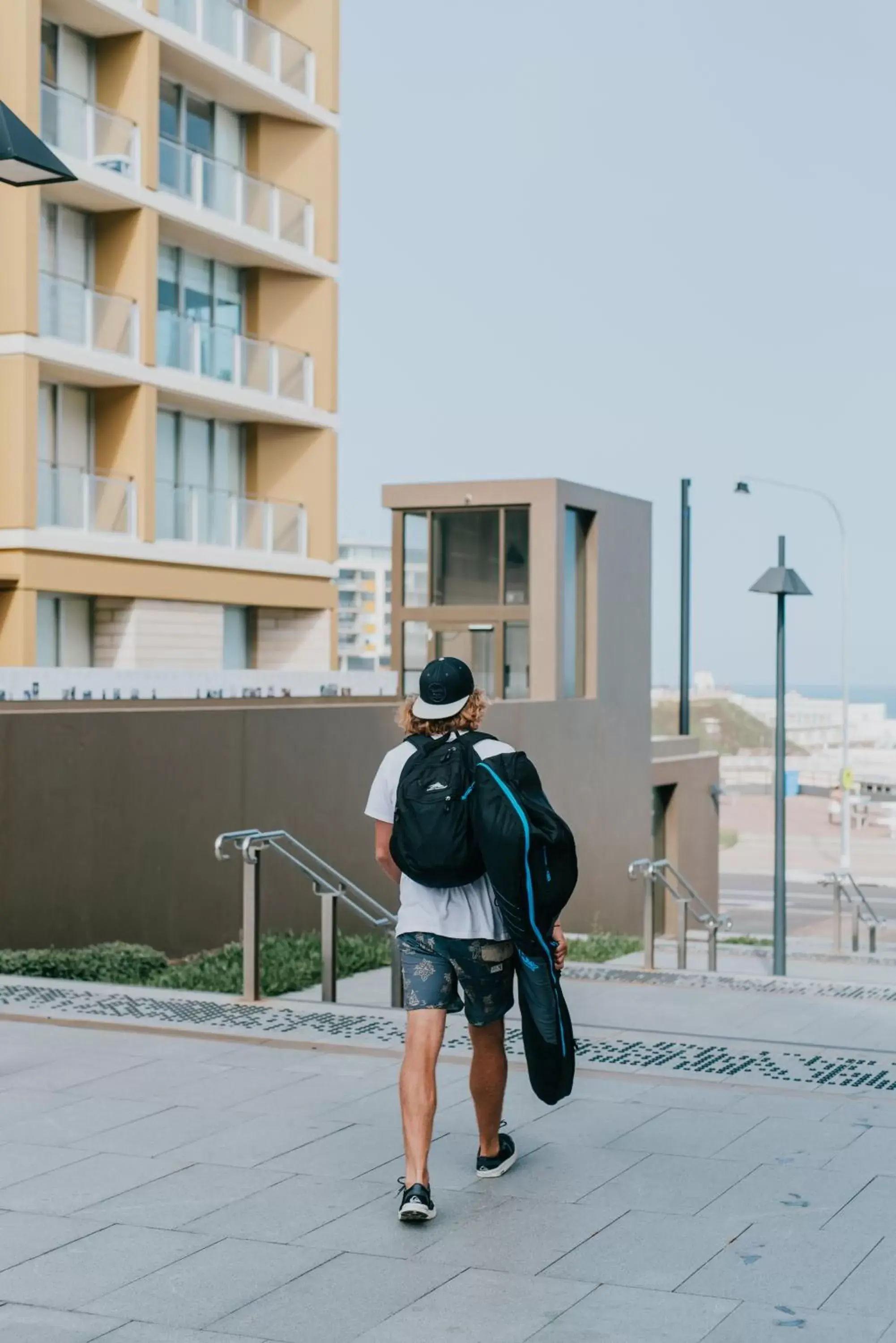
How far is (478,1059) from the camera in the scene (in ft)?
18.6

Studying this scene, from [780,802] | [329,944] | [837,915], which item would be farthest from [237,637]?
[329,944]

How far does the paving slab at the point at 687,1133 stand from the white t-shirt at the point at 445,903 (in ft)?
3.98

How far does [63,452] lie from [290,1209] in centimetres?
2139

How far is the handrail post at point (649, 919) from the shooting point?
13672mm

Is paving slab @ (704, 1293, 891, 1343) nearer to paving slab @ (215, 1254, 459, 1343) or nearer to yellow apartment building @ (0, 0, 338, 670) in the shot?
paving slab @ (215, 1254, 459, 1343)

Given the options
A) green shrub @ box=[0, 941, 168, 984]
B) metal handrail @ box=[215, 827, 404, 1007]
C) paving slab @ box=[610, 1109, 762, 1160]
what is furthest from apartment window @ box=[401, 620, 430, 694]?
paving slab @ box=[610, 1109, 762, 1160]

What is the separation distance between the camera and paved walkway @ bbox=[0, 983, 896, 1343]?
4.40 metres

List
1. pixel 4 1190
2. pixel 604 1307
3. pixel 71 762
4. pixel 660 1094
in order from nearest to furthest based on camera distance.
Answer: pixel 604 1307, pixel 4 1190, pixel 660 1094, pixel 71 762

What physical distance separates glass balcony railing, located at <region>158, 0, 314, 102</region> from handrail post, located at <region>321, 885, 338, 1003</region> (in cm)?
2024

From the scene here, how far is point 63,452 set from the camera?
2544 cm

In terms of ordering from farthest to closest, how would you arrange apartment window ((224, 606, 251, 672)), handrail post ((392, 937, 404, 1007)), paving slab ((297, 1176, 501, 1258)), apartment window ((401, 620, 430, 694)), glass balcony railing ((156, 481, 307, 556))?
apartment window ((224, 606, 251, 672))
glass balcony railing ((156, 481, 307, 556))
apartment window ((401, 620, 430, 694))
handrail post ((392, 937, 404, 1007))
paving slab ((297, 1176, 501, 1258))

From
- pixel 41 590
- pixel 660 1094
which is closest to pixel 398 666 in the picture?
pixel 41 590

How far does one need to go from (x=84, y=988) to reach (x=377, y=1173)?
14.4 feet

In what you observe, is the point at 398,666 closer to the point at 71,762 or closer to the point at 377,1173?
the point at 71,762
